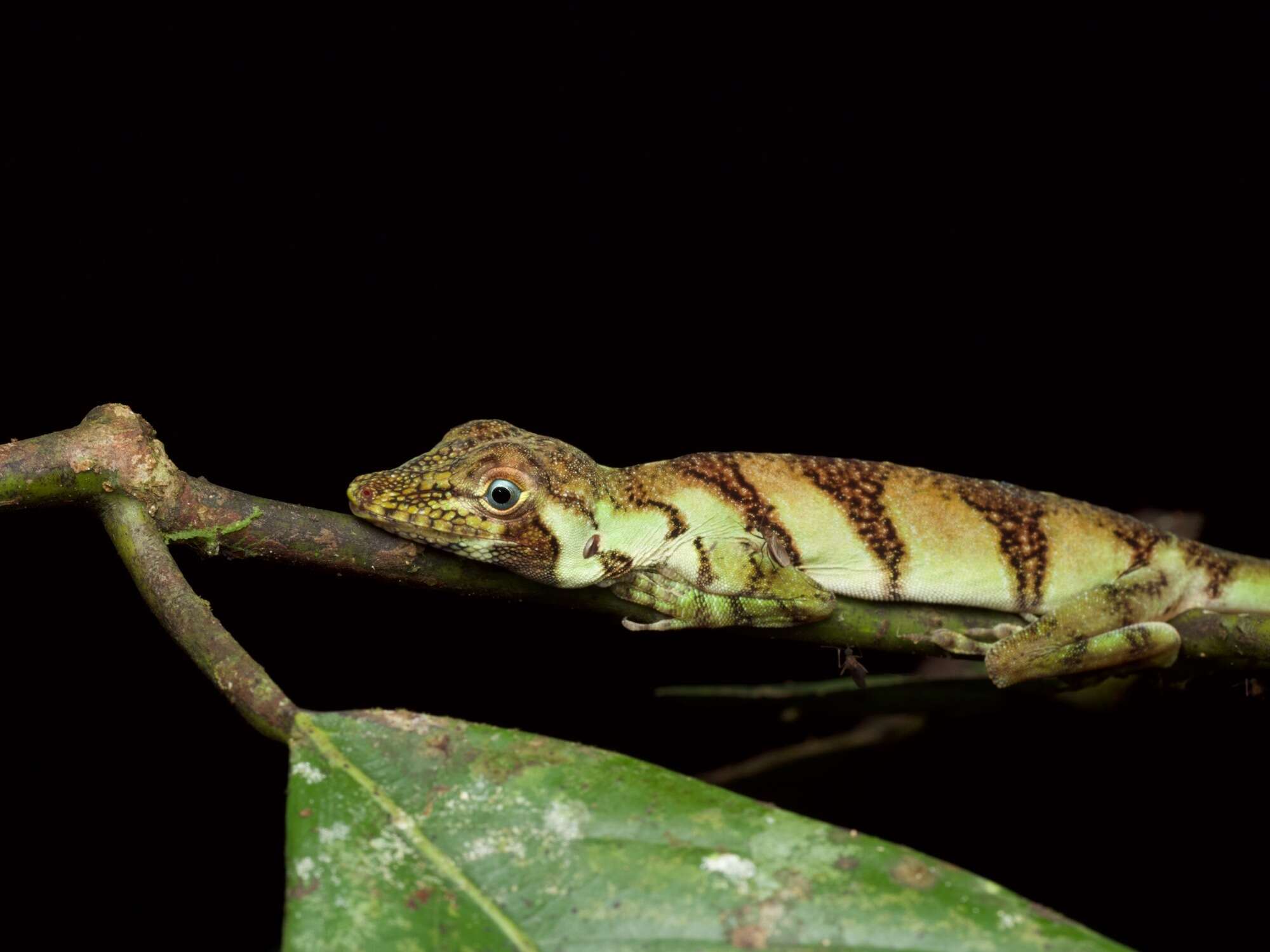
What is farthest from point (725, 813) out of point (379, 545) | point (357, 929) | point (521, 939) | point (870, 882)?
point (379, 545)

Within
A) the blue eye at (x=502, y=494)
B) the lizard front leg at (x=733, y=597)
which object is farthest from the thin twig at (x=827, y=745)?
the blue eye at (x=502, y=494)

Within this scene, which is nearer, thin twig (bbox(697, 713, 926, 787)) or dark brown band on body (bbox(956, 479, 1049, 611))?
dark brown band on body (bbox(956, 479, 1049, 611))

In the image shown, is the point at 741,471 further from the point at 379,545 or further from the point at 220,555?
the point at 220,555

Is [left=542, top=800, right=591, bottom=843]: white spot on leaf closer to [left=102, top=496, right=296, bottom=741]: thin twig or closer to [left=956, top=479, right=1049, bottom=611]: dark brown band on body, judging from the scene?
[left=102, top=496, right=296, bottom=741]: thin twig

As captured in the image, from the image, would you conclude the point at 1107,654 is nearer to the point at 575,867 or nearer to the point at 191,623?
the point at 575,867

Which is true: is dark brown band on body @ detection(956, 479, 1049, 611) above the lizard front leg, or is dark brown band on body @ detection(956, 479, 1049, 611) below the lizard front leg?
above

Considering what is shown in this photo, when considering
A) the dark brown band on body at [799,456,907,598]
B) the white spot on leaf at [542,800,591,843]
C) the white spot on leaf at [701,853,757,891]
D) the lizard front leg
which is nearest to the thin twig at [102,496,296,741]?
the white spot on leaf at [542,800,591,843]
